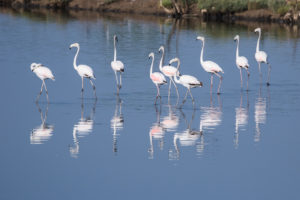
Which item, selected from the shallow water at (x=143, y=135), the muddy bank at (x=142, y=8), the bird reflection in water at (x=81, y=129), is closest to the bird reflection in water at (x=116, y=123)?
the shallow water at (x=143, y=135)

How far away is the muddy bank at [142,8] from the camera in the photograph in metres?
45.3

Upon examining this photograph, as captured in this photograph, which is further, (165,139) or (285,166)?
(165,139)

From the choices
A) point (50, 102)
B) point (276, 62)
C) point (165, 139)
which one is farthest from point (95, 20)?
point (165, 139)

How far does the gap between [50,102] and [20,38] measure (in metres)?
16.0

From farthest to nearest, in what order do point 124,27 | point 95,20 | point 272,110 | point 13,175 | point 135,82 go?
1. point 95,20
2. point 124,27
3. point 135,82
4. point 272,110
5. point 13,175

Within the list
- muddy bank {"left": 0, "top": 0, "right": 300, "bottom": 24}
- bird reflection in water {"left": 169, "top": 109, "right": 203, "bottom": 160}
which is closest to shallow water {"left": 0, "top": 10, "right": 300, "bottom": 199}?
bird reflection in water {"left": 169, "top": 109, "right": 203, "bottom": 160}

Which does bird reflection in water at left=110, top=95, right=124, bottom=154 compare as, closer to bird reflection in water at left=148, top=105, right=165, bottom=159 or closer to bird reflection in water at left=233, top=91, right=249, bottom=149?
bird reflection in water at left=148, top=105, right=165, bottom=159

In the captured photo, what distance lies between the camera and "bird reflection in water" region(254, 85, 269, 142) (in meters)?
15.2

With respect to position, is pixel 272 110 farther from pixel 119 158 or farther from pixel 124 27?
pixel 124 27

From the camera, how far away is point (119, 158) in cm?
1300

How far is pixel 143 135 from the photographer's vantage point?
1466cm

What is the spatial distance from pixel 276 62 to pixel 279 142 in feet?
40.6

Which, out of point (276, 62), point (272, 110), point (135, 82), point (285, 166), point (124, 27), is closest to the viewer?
point (285, 166)

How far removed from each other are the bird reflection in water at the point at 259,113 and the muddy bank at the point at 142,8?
83.3 ft
